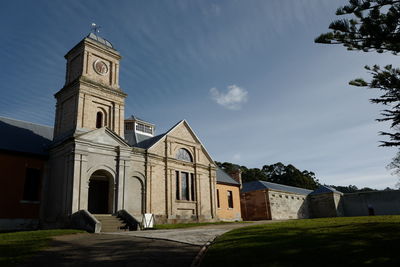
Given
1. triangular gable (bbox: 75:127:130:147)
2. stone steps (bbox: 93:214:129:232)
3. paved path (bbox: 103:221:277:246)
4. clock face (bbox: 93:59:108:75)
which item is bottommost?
paved path (bbox: 103:221:277:246)

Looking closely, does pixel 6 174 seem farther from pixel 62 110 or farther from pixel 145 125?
pixel 145 125

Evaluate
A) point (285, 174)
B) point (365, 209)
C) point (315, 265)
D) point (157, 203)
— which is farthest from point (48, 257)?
point (285, 174)

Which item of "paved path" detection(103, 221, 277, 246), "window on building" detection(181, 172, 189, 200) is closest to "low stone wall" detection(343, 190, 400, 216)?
"window on building" detection(181, 172, 189, 200)

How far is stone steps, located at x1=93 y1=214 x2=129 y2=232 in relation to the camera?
17906 mm

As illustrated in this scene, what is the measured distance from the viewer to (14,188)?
64.0ft

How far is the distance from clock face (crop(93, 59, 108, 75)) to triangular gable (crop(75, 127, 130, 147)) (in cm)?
571

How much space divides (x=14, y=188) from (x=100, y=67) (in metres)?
11.0

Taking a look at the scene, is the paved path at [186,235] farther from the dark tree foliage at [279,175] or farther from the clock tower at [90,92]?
the dark tree foliage at [279,175]

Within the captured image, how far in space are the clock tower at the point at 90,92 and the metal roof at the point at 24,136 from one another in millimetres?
1457

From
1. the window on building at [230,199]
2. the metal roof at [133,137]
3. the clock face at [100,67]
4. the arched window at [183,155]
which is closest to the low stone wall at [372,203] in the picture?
the window on building at [230,199]

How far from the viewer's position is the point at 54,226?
19.0 m

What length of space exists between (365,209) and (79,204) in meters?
42.1

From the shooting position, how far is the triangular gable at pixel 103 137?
66.5 ft

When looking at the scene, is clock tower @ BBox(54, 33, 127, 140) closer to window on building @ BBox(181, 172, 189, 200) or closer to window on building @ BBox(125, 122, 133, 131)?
window on building @ BBox(125, 122, 133, 131)
